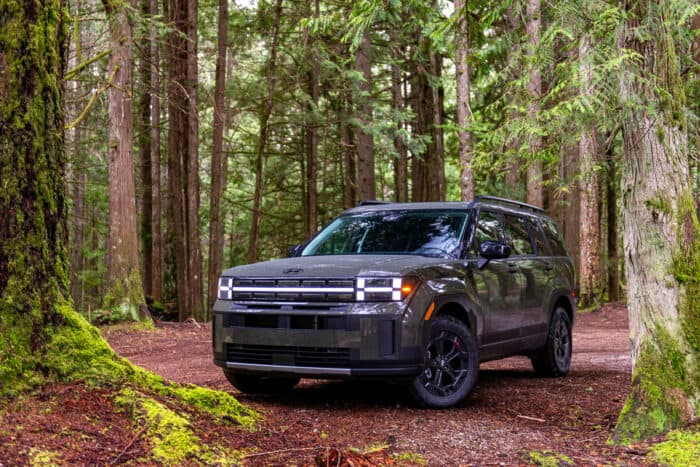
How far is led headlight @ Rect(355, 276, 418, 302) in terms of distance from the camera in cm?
651

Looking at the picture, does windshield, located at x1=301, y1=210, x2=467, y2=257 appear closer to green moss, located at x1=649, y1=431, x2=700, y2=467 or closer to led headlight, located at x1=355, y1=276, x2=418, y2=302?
led headlight, located at x1=355, y1=276, x2=418, y2=302

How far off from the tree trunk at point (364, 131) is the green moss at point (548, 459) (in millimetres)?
13171

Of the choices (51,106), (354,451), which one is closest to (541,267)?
(354,451)

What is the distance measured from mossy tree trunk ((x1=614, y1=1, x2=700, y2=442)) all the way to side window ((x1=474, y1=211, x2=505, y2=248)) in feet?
6.61

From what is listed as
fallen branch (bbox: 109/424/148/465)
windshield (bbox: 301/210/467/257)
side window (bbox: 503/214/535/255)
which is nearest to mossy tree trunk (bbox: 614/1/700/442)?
windshield (bbox: 301/210/467/257)

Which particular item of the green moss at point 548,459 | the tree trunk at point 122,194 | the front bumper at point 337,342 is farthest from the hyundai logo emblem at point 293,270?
the tree trunk at point 122,194

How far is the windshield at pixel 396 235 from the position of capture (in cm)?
779

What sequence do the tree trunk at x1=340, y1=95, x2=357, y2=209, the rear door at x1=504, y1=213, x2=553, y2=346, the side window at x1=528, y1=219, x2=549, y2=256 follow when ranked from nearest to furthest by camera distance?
the rear door at x1=504, y1=213, x2=553, y2=346 → the side window at x1=528, y1=219, x2=549, y2=256 → the tree trunk at x1=340, y1=95, x2=357, y2=209

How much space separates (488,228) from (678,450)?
3.43m

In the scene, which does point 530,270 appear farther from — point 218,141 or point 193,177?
point 193,177

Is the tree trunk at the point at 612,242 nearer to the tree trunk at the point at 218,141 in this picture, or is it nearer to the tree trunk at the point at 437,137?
the tree trunk at the point at 437,137

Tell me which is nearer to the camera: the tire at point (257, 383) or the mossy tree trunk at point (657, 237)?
the mossy tree trunk at point (657, 237)

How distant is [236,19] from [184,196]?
6.34 m

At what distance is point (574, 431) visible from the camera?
6617mm
